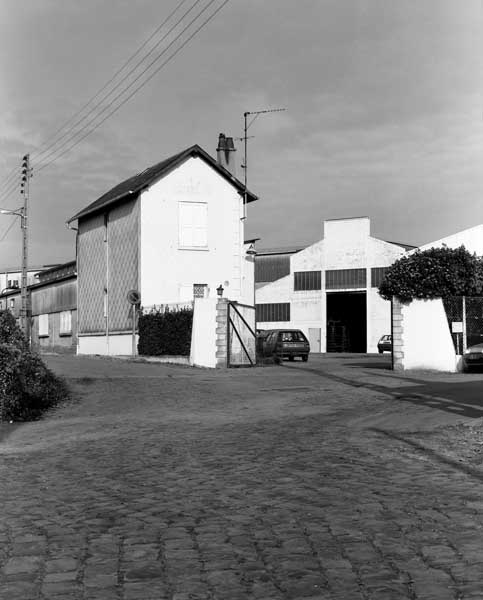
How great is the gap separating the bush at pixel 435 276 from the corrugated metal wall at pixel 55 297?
24.2 metres

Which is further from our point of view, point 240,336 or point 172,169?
point 172,169

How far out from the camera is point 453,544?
519cm

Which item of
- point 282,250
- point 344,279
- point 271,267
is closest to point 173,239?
point 344,279

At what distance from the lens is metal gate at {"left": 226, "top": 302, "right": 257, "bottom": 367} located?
2711cm

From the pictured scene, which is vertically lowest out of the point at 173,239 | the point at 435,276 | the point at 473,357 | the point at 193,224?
the point at 473,357

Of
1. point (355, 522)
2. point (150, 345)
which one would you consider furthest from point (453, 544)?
point (150, 345)

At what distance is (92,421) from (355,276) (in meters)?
49.4

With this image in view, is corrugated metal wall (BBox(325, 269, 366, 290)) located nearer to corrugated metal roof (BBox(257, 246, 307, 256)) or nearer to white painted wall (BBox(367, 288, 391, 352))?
white painted wall (BBox(367, 288, 391, 352))

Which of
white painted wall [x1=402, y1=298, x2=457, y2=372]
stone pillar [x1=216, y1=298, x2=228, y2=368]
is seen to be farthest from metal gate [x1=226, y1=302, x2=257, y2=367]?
white painted wall [x1=402, y1=298, x2=457, y2=372]

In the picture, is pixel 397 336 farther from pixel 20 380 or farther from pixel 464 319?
pixel 20 380

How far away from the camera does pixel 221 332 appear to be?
26969 millimetres

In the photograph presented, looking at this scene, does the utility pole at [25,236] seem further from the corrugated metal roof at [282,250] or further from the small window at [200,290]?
the corrugated metal roof at [282,250]

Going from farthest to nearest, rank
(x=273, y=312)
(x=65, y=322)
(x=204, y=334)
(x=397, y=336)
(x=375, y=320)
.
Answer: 1. (x=273, y=312)
2. (x=375, y=320)
3. (x=65, y=322)
4. (x=204, y=334)
5. (x=397, y=336)

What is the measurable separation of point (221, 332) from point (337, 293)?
3667 cm
